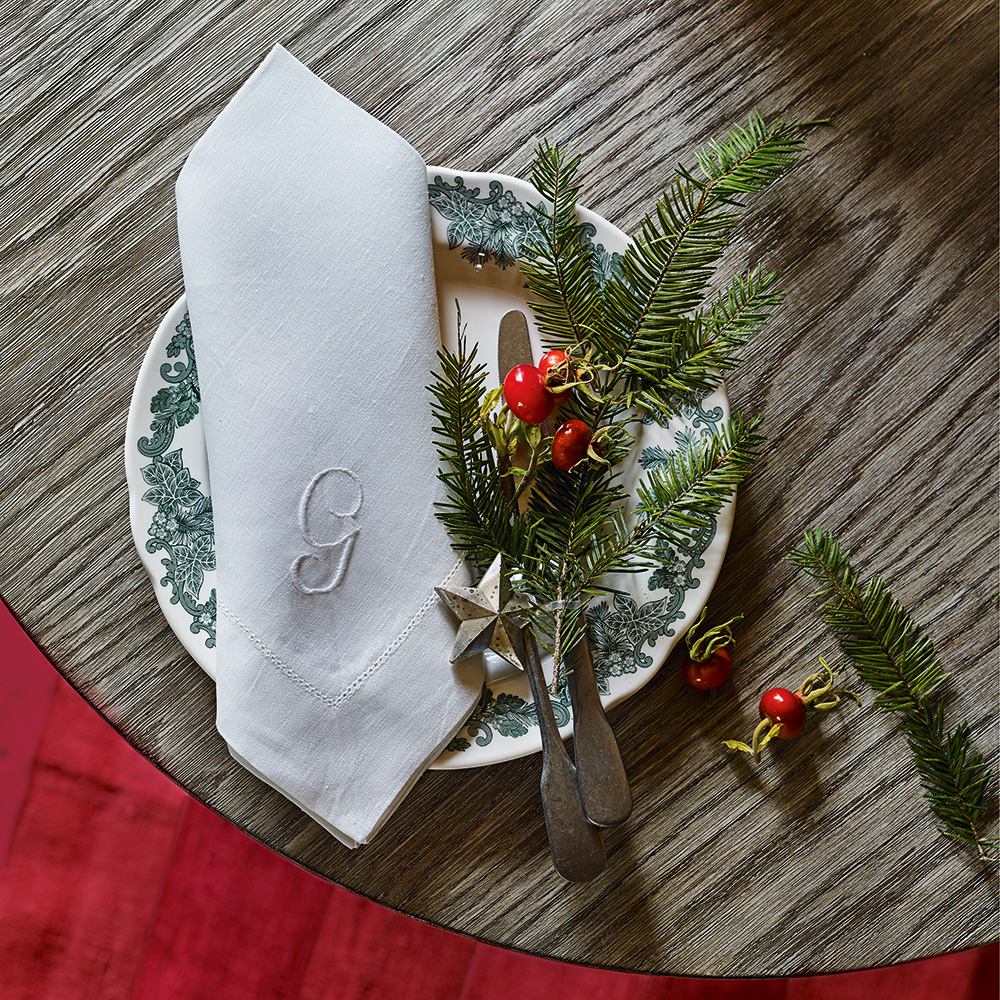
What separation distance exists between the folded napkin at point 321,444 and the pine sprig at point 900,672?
22cm

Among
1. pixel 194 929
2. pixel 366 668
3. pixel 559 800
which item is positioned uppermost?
pixel 366 668

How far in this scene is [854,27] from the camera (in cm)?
54

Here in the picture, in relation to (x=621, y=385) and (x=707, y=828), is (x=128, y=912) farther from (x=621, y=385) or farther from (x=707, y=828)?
(x=621, y=385)

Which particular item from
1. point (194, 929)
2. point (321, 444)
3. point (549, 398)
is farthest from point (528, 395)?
point (194, 929)

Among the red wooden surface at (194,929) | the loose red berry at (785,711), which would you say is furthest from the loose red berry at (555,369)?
the red wooden surface at (194,929)

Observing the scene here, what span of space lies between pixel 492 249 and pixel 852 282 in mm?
233

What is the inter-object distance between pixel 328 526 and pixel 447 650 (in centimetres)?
10

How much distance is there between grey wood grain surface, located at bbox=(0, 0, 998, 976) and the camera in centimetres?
51

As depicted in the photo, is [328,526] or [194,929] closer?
[328,526]

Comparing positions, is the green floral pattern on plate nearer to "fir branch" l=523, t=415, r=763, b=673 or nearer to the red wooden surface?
"fir branch" l=523, t=415, r=763, b=673

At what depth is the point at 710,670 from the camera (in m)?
0.51

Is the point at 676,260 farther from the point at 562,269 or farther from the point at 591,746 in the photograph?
the point at 591,746

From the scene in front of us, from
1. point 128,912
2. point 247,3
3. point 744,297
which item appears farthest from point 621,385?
point 128,912

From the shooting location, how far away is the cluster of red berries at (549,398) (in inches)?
17.7
